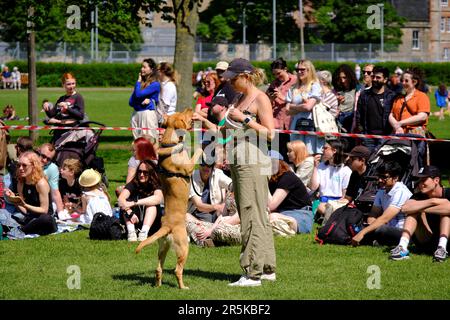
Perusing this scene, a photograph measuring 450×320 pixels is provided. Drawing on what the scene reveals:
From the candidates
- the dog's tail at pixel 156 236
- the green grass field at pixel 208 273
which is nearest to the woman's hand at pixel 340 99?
the green grass field at pixel 208 273

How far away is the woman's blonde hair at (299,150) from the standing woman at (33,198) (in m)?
3.59

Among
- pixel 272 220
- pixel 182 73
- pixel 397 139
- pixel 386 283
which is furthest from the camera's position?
pixel 182 73

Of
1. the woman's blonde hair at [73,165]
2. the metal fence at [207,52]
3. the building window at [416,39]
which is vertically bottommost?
the woman's blonde hair at [73,165]

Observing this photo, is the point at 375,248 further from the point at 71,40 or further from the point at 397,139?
the point at 71,40

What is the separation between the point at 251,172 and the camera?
8.98 meters

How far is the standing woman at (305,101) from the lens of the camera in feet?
47.6

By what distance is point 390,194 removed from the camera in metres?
11.3

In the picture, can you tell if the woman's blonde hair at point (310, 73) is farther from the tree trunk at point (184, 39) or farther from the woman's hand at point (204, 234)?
the tree trunk at point (184, 39)

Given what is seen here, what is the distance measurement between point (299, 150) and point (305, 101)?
1060 millimetres

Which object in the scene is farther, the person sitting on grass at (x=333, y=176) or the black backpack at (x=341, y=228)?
the person sitting on grass at (x=333, y=176)

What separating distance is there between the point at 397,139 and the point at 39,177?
4.86 m

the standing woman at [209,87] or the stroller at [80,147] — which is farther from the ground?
the standing woman at [209,87]

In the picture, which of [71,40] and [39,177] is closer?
[39,177]

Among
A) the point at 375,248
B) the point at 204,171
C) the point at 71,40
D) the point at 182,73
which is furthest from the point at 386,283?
the point at 71,40
